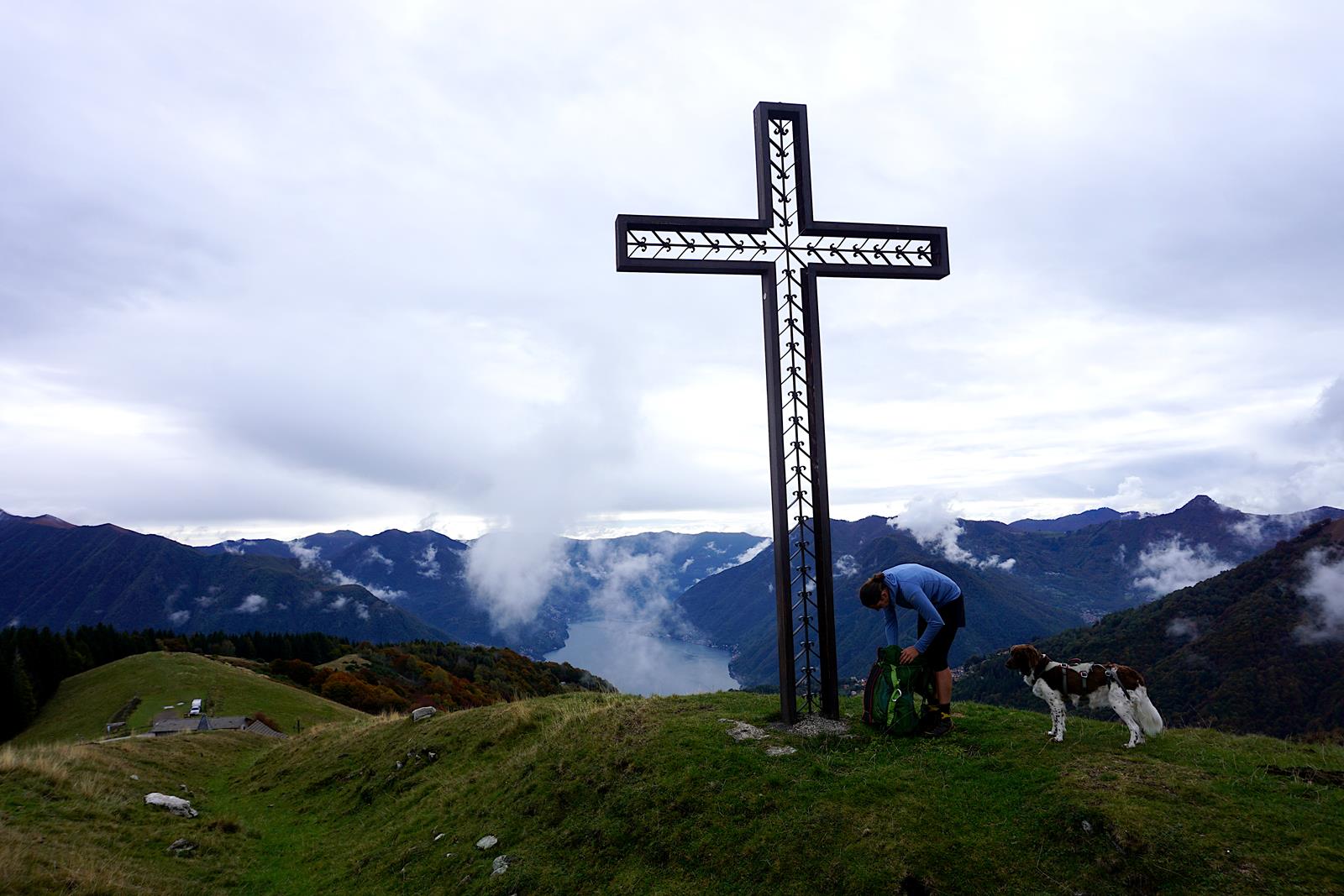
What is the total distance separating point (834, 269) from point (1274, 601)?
716ft

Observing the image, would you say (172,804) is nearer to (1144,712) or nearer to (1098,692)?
(1098,692)

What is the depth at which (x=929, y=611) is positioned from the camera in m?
8.74

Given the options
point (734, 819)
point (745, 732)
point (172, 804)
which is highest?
point (745, 732)

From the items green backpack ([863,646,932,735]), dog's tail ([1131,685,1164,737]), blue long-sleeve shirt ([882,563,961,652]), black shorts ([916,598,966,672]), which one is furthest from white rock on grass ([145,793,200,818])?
dog's tail ([1131,685,1164,737])

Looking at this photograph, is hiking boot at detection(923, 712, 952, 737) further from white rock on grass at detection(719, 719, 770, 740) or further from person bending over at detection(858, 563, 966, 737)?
white rock on grass at detection(719, 719, 770, 740)

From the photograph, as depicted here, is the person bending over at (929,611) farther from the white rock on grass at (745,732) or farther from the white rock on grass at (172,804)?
the white rock on grass at (172,804)

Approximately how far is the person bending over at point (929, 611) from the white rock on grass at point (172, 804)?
12.8 metres

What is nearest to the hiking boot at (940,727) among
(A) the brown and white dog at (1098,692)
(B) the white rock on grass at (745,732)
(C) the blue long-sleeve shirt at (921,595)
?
(C) the blue long-sleeve shirt at (921,595)

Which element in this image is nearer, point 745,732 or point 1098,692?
point 1098,692

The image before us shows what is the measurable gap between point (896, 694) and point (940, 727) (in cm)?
71

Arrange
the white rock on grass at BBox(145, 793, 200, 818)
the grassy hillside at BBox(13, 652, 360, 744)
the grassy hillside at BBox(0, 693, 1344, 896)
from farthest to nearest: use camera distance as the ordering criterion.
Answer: the grassy hillside at BBox(13, 652, 360, 744)
the white rock on grass at BBox(145, 793, 200, 818)
the grassy hillside at BBox(0, 693, 1344, 896)

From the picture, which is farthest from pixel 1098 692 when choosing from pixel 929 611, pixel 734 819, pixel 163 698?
pixel 163 698

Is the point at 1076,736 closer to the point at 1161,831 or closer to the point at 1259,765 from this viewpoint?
the point at 1259,765

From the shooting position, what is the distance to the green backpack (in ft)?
29.6
